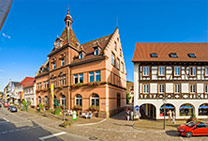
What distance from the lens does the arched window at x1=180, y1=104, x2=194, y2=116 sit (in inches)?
739

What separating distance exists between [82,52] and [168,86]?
52.9 ft

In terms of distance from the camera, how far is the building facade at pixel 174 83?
1864cm

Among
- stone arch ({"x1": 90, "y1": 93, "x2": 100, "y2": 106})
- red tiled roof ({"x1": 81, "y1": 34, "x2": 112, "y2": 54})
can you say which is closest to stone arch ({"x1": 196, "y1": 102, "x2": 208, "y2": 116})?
stone arch ({"x1": 90, "y1": 93, "x2": 100, "y2": 106})

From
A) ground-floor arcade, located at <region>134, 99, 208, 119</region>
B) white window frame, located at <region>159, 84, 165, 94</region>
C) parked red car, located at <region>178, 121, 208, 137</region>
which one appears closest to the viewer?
parked red car, located at <region>178, 121, 208, 137</region>

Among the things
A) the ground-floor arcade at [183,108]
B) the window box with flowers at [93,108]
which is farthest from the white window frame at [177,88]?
the window box with flowers at [93,108]

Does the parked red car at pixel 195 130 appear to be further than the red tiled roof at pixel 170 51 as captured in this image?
No

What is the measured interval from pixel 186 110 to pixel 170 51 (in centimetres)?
948

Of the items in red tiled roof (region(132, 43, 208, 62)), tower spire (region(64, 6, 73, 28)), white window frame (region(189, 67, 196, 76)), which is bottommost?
white window frame (region(189, 67, 196, 76))

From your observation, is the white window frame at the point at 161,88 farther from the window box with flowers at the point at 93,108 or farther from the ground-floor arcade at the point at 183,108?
the window box with flowers at the point at 93,108

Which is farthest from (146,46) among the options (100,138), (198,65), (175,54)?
(100,138)

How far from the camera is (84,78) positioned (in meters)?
23.1

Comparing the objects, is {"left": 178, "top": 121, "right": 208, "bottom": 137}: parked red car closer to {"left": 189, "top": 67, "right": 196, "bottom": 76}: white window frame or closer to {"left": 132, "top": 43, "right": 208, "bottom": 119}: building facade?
{"left": 132, "top": 43, "right": 208, "bottom": 119}: building facade

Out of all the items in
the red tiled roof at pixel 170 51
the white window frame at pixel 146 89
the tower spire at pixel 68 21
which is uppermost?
the tower spire at pixel 68 21

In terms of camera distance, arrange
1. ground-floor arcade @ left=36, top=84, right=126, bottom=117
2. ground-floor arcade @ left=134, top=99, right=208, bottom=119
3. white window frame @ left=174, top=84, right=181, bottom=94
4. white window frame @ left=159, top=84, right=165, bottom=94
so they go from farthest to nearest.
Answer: ground-floor arcade @ left=36, top=84, right=126, bottom=117 → white window frame @ left=159, top=84, right=165, bottom=94 → white window frame @ left=174, top=84, right=181, bottom=94 → ground-floor arcade @ left=134, top=99, right=208, bottom=119
